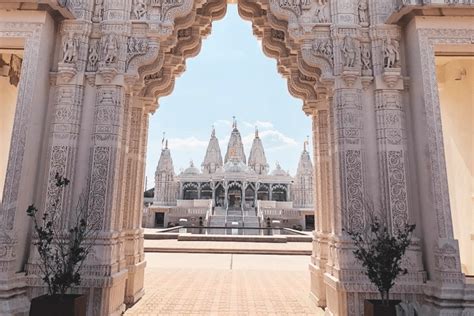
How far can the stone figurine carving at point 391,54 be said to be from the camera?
546 cm

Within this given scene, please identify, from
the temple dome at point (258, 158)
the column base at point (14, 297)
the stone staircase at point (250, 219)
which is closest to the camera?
the column base at point (14, 297)

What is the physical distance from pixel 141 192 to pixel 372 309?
5201 mm

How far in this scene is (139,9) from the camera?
5.86 metres

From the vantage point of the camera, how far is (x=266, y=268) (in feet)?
33.6

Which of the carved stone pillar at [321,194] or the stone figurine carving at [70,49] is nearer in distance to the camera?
the stone figurine carving at [70,49]

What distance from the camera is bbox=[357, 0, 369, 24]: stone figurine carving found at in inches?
230

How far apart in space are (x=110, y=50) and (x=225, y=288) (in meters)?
5.62

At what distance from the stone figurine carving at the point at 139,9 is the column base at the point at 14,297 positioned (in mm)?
4692

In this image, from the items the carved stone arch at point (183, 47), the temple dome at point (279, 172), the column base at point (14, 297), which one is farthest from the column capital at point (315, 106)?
the temple dome at point (279, 172)

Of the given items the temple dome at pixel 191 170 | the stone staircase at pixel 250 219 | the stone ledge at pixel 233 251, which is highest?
the temple dome at pixel 191 170

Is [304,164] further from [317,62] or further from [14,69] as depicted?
[14,69]

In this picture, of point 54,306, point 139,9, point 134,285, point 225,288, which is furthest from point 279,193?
point 54,306

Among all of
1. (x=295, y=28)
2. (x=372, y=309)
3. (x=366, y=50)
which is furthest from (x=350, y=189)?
(x=295, y=28)

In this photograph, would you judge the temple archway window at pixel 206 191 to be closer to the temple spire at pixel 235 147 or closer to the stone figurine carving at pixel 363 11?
the temple spire at pixel 235 147
